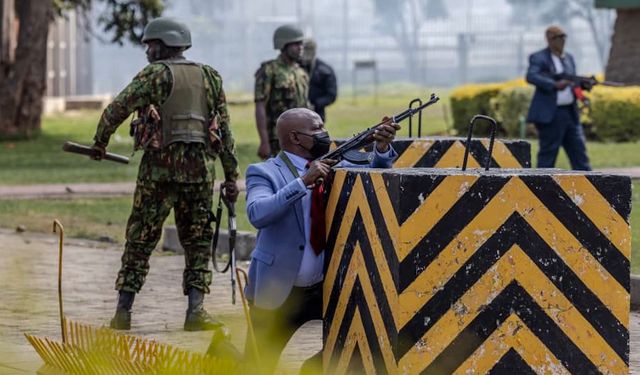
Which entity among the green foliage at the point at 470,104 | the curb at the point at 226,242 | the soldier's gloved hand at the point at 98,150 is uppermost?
the soldier's gloved hand at the point at 98,150

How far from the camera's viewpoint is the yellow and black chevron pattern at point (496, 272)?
5.68 meters

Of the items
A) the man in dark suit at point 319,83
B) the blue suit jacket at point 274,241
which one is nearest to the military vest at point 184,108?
the blue suit jacket at point 274,241

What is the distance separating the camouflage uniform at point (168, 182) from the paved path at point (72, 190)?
888 cm

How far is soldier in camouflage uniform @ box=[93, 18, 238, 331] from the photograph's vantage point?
8961mm

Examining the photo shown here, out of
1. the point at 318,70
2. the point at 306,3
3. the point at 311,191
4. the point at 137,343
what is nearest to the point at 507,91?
the point at 318,70

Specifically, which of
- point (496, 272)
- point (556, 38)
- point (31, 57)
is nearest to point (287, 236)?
point (496, 272)

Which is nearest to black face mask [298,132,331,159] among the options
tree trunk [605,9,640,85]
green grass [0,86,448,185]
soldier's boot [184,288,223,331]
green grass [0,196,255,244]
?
soldier's boot [184,288,223,331]

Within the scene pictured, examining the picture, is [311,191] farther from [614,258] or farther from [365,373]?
[614,258]

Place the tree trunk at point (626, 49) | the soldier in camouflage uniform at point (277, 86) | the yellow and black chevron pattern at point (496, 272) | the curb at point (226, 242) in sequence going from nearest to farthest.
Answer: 1. the yellow and black chevron pattern at point (496, 272)
2. the curb at point (226, 242)
3. the soldier in camouflage uniform at point (277, 86)
4. the tree trunk at point (626, 49)

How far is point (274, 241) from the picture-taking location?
6.56m

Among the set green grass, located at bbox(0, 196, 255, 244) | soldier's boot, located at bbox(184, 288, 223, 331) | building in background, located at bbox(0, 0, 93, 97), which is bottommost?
building in background, located at bbox(0, 0, 93, 97)

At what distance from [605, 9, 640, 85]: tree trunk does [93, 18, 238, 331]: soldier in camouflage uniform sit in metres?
21.5

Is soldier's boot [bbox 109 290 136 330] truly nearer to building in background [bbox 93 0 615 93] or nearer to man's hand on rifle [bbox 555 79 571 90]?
man's hand on rifle [bbox 555 79 571 90]

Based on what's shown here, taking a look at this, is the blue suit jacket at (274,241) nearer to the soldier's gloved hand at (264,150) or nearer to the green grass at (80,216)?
the soldier's gloved hand at (264,150)
